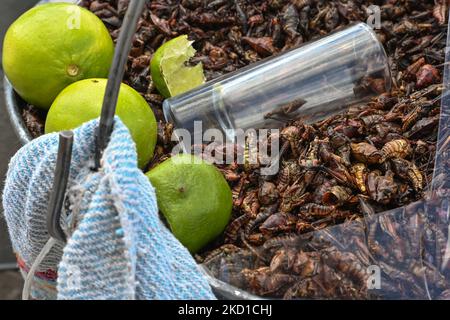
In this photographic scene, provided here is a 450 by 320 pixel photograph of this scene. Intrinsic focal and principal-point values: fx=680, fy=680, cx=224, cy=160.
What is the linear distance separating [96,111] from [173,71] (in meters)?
0.32

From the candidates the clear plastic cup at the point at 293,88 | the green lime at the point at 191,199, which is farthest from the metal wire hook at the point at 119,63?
the clear plastic cup at the point at 293,88

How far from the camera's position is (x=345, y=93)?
1533 millimetres

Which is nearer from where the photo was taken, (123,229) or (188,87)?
(123,229)

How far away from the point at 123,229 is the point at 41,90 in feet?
2.08

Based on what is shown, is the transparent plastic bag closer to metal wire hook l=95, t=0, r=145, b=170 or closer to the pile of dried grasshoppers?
the pile of dried grasshoppers

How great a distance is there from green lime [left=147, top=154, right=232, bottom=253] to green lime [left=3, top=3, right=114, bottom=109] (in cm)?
37

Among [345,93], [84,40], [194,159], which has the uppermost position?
[84,40]

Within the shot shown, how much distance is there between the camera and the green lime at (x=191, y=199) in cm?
117

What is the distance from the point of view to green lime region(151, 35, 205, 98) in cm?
152

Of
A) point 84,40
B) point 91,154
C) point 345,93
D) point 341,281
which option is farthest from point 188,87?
point 341,281

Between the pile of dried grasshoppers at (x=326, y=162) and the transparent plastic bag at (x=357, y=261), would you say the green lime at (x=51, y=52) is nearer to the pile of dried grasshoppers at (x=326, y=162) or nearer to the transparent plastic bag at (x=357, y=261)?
the pile of dried grasshoppers at (x=326, y=162)

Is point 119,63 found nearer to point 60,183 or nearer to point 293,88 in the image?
point 60,183

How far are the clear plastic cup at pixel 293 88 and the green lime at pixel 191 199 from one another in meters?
0.23
